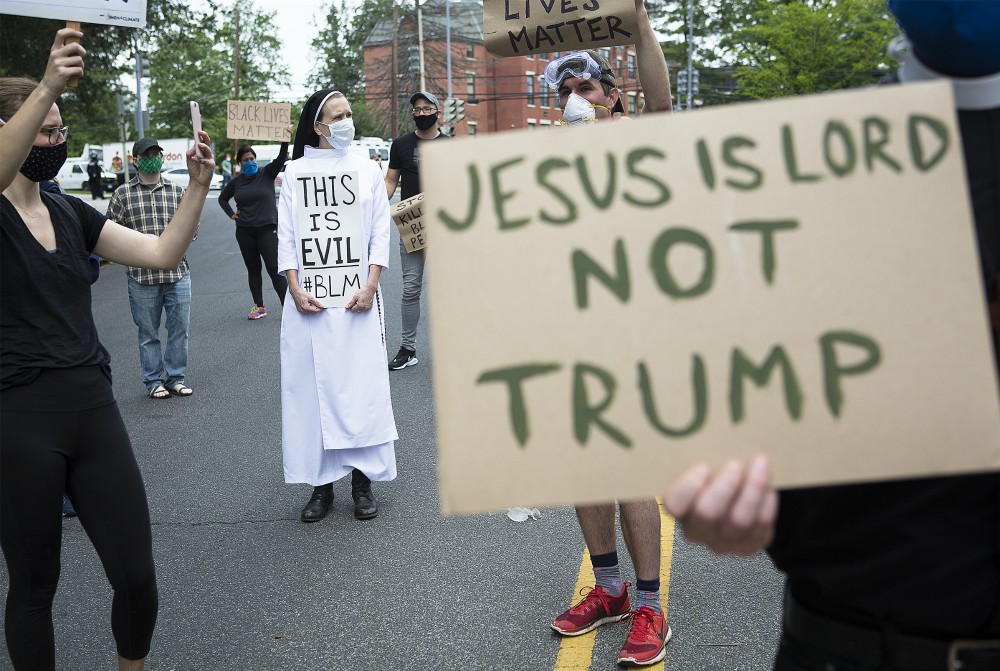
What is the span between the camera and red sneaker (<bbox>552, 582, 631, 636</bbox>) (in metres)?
3.71

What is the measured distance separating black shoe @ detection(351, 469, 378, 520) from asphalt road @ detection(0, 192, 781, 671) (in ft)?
0.22

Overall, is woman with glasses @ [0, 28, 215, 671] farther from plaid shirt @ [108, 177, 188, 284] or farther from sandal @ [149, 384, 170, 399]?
sandal @ [149, 384, 170, 399]

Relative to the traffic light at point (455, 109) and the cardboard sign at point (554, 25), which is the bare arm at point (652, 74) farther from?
the traffic light at point (455, 109)

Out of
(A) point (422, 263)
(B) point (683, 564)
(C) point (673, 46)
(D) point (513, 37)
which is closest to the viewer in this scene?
(D) point (513, 37)

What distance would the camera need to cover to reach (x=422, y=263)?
891 cm

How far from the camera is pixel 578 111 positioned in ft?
11.7

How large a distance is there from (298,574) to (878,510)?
3477mm

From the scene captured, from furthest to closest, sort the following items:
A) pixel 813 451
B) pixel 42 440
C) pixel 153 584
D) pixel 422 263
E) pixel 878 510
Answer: pixel 422 263, pixel 153 584, pixel 42 440, pixel 878 510, pixel 813 451

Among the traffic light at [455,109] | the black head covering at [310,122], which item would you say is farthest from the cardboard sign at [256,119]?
the traffic light at [455,109]

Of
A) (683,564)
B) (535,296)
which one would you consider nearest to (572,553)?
(683,564)

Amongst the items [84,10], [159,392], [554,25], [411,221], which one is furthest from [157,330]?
[554,25]

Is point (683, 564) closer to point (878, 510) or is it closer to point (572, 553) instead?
point (572, 553)

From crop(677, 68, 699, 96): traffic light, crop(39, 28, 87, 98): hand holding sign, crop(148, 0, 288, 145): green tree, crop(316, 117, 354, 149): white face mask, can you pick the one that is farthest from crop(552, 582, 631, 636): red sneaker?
crop(148, 0, 288, 145): green tree

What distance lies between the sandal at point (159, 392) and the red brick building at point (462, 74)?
53.8 m
